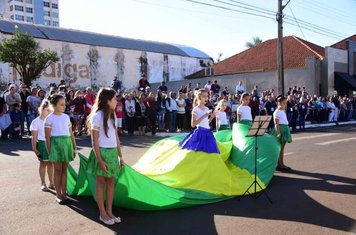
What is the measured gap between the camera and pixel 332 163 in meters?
10.8

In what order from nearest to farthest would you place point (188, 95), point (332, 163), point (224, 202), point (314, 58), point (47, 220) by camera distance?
1. point (47, 220)
2. point (224, 202)
3. point (332, 163)
4. point (188, 95)
5. point (314, 58)

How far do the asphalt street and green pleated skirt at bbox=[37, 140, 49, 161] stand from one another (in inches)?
25.9

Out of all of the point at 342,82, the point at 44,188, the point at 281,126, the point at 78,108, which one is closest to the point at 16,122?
the point at 78,108

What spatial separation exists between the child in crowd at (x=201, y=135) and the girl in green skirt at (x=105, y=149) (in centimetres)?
224

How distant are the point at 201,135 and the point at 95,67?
35.4 metres

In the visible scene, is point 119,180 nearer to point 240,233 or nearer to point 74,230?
point 74,230

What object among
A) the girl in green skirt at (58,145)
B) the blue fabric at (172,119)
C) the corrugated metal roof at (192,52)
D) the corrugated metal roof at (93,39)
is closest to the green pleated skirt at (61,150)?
the girl in green skirt at (58,145)

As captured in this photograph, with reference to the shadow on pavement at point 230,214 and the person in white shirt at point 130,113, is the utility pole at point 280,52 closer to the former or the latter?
the person in white shirt at point 130,113

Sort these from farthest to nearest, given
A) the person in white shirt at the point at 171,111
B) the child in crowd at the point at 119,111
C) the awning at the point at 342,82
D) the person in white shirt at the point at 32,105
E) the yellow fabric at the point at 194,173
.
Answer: the awning at the point at 342,82, the person in white shirt at the point at 171,111, the child in crowd at the point at 119,111, the person in white shirt at the point at 32,105, the yellow fabric at the point at 194,173

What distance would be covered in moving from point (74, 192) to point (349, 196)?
5.15 meters

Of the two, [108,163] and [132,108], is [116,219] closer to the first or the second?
[108,163]

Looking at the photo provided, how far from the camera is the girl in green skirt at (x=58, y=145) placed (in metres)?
6.73

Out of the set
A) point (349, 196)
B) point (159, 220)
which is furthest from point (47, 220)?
point (349, 196)

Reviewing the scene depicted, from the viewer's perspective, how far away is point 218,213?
6.33 metres
